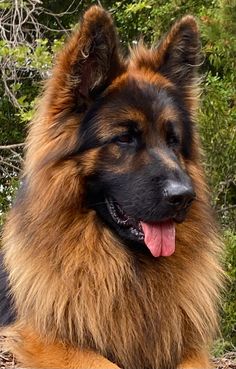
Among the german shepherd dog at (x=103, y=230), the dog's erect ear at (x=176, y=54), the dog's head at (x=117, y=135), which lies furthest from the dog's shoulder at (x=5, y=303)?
the dog's erect ear at (x=176, y=54)

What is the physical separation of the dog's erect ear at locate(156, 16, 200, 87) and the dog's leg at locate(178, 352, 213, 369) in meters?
1.82

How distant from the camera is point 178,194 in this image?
393cm

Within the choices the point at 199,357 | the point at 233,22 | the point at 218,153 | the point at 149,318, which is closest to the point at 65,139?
the point at 149,318

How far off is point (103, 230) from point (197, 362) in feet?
3.26

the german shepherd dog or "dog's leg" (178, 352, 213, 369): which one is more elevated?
the german shepherd dog

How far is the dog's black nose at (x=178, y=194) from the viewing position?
3.93 meters

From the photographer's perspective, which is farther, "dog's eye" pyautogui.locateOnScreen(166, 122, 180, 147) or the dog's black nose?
"dog's eye" pyautogui.locateOnScreen(166, 122, 180, 147)

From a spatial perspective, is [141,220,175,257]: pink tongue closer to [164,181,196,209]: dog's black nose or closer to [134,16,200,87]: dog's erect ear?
[164,181,196,209]: dog's black nose

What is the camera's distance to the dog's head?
161 inches

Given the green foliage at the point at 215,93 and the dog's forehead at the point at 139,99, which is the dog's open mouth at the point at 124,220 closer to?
the dog's forehead at the point at 139,99

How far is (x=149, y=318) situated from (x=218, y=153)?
3991mm

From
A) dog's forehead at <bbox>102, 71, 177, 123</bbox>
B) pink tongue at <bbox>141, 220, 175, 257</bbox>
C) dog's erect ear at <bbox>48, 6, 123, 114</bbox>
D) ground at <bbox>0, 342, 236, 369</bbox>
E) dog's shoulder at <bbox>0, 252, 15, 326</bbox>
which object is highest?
dog's erect ear at <bbox>48, 6, 123, 114</bbox>

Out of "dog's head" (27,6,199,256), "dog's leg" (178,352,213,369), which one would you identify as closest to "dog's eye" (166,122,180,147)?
"dog's head" (27,6,199,256)

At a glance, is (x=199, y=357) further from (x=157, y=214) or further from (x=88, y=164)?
(x=88, y=164)
